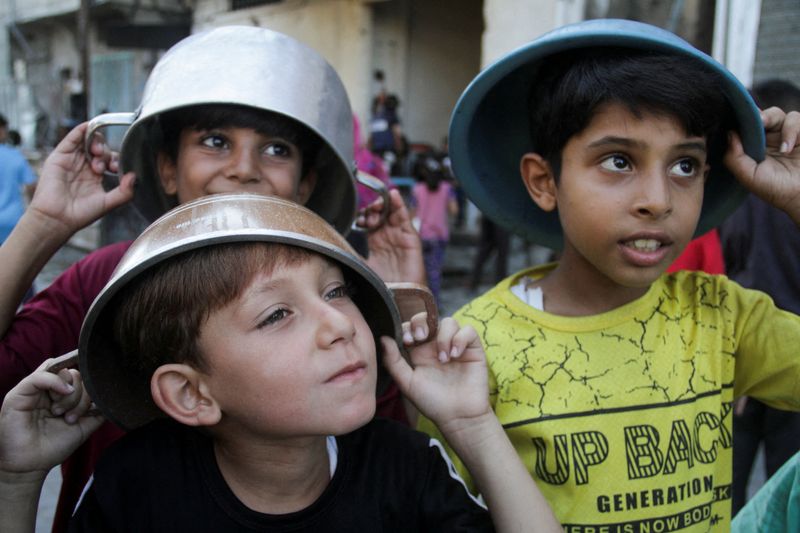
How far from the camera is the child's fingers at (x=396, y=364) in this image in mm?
1290

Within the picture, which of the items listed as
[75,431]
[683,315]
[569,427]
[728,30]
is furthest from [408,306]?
[728,30]

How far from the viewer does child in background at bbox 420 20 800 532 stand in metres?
1.33

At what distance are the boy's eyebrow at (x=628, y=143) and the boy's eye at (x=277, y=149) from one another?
73 centimetres

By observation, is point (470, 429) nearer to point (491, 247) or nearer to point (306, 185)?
point (306, 185)

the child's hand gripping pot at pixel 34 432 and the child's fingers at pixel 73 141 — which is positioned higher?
the child's fingers at pixel 73 141

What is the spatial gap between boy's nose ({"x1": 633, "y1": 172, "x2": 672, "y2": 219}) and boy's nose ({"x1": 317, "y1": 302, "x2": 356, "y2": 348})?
603mm

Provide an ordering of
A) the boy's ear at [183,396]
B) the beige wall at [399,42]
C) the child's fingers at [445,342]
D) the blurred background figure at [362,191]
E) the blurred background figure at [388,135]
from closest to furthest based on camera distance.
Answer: the boy's ear at [183,396] < the child's fingers at [445,342] < the blurred background figure at [362,191] < the blurred background figure at [388,135] < the beige wall at [399,42]

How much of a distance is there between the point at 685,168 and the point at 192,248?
0.96 m

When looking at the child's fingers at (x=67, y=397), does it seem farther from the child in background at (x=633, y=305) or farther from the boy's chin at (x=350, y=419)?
the child in background at (x=633, y=305)

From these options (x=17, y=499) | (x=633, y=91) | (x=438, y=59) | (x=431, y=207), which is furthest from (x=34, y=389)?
(x=438, y=59)

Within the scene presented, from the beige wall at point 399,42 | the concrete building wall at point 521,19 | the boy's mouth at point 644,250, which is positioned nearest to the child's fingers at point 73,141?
the boy's mouth at point 644,250

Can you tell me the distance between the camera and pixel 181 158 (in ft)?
5.52

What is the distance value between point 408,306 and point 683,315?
2.07 ft

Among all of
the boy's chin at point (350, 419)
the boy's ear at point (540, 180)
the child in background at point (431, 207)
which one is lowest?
the child in background at point (431, 207)
